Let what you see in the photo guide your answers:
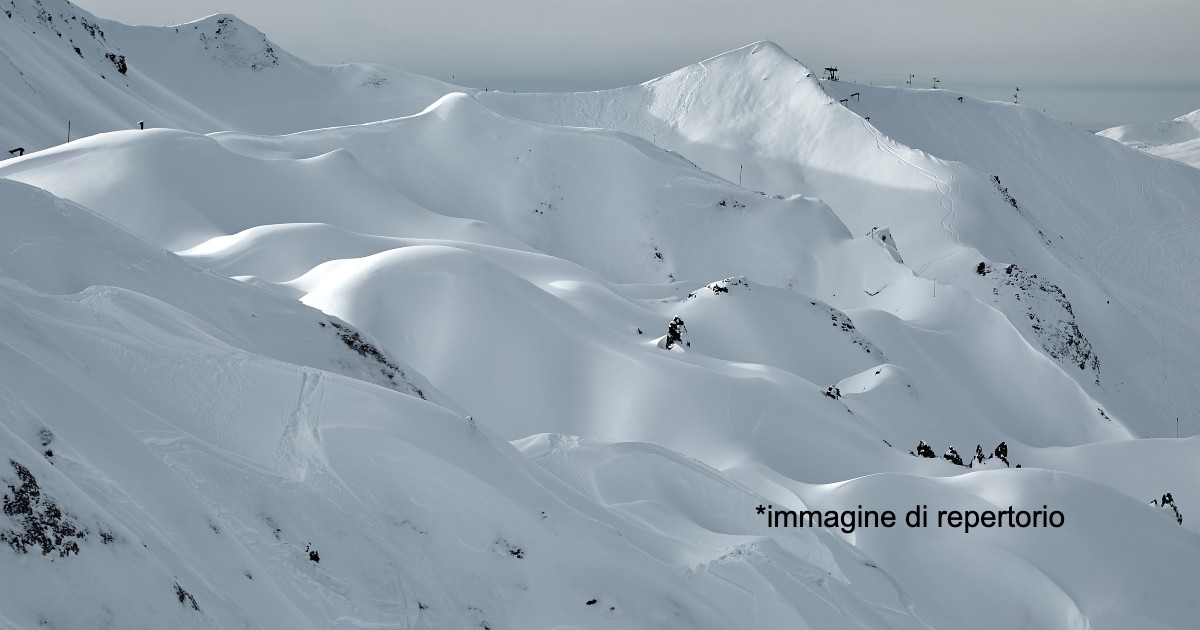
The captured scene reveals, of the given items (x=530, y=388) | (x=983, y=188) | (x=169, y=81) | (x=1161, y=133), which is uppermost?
(x=169, y=81)

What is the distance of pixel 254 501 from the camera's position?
8852 millimetres

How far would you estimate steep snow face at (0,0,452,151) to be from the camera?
4681cm

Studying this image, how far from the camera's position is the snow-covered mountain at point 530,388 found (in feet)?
27.9

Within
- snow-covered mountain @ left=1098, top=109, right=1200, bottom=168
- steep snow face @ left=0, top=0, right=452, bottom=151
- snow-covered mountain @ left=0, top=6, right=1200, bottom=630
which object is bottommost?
snow-covered mountain @ left=1098, top=109, right=1200, bottom=168

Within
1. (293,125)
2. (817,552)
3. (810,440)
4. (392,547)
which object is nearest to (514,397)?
(810,440)

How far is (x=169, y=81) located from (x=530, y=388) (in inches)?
2297

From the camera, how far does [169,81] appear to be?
232 feet

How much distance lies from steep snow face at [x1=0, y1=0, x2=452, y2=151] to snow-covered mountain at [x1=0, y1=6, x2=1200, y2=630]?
0.48m

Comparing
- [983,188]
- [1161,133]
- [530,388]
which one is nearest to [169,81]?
[983,188]

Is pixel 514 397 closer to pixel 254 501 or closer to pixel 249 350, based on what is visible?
pixel 249 350

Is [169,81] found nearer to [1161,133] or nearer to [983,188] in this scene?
[983,188]

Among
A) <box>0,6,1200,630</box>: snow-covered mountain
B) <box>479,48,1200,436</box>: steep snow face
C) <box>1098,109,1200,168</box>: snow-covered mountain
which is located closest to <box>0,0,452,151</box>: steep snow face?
<box>0,6,1200,630</box>: snow-covered mountain

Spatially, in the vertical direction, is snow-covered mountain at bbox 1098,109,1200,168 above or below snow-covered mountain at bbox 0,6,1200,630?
below

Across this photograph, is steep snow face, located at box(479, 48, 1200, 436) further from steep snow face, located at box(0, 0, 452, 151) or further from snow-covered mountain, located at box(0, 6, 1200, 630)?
steep snow face, located at box(0, 0, 452, 151)
